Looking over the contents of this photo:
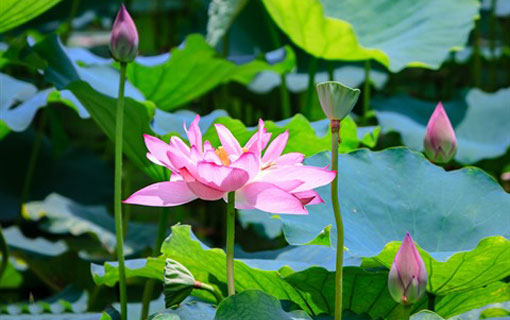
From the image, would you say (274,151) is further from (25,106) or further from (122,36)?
(25,106)

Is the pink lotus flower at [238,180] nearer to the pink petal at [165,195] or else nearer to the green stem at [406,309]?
the pink petal at [165,195]

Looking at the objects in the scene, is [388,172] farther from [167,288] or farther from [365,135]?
[167,288]

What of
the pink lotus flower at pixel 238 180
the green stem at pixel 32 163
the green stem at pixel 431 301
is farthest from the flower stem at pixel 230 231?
the green stem at pixel 32 163

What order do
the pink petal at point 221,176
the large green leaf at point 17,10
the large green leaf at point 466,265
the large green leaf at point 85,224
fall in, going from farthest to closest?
the large green leaf at point 85,224 < the large green leaf at point 17,10 < the large green leaf at point 466,265 < the pink petal at point 221,176

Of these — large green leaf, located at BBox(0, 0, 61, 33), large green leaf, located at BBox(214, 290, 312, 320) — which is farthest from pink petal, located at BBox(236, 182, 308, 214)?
large green leaf, located at BBox(0, 0, 61, 33)

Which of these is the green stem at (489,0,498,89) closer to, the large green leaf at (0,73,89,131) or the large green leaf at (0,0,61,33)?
the large green leaf at (0,73,89,131)

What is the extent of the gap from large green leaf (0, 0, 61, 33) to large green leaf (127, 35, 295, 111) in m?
0.43

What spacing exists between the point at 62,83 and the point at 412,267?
35.4 inches

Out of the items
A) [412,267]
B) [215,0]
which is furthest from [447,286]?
[215,0]

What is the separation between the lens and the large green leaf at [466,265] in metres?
0.91

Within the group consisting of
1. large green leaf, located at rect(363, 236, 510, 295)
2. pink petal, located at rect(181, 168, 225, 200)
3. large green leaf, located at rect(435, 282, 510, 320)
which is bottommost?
large green leaf, located at rect(435, 282, 510, 320)

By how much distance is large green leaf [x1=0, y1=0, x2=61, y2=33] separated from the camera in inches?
48.2

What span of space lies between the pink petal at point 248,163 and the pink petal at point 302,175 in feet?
0.06

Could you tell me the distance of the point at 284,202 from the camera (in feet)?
2.25
